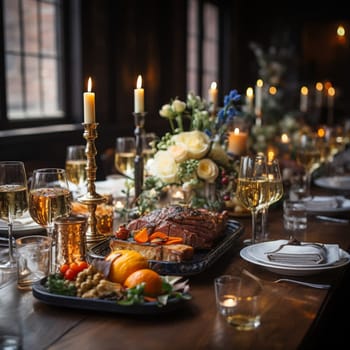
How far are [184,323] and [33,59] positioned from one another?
392 cm

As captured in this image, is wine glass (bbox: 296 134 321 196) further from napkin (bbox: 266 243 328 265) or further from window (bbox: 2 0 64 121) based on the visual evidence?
window (bbox: 2 0 64 121)

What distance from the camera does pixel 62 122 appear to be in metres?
5.02

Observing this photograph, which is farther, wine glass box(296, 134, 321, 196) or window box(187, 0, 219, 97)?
window box(187, 0, 219, 97)

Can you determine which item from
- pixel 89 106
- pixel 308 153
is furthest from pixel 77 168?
pixel 308 153

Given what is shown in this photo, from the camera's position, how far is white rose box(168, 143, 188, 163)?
2.06m

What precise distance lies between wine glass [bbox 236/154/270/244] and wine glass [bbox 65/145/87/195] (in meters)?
0.77

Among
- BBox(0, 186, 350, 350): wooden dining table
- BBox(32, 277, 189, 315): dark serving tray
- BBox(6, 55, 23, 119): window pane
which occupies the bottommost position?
BBox(0, 186, 350, 350): wooden dining table

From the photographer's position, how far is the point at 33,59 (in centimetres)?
468

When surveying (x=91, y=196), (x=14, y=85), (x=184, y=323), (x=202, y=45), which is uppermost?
(x=202, y=45)

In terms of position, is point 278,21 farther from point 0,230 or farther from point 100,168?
point 0,230

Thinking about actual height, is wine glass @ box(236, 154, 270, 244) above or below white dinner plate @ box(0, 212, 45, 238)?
above

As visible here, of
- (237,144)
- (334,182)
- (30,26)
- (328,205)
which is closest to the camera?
(328,205)

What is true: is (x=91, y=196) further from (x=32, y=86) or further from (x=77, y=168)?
(x=32, y=86)

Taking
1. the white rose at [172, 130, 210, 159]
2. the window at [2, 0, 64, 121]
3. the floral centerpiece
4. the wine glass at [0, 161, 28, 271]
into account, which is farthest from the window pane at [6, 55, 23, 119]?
the wine glass at [0, 161, 28, 271]
